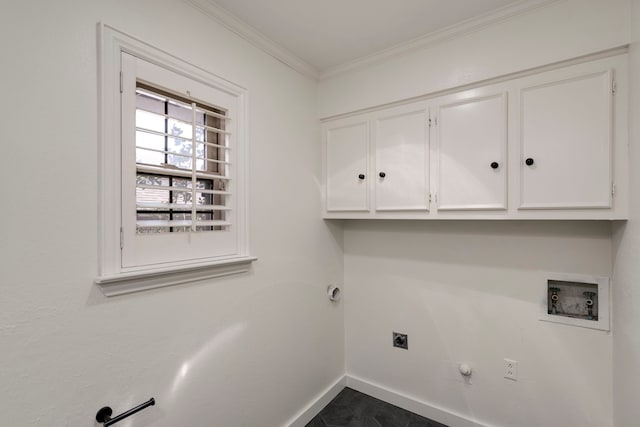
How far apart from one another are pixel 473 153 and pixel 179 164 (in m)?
1.55

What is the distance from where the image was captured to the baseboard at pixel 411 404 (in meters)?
1.94

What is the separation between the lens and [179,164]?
137 cm

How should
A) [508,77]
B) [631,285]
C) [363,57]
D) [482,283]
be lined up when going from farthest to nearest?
[363,57] < [482,283] < [508,77] < [631,285]

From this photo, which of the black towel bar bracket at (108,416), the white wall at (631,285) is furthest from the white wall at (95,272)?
the white wall at (631,285)

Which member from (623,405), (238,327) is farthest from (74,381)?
(623,405)

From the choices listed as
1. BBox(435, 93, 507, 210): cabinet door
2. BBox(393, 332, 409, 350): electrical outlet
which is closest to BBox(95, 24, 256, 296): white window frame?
BBox(435, 93, 507, 210): cabinet door

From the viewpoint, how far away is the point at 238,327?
161cm

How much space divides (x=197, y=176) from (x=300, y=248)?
890 millimetres

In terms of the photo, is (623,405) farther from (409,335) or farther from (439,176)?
(439,176)

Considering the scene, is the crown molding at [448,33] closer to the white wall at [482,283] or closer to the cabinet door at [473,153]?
the white wall at [482,283]

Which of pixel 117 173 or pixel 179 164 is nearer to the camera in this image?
pixel 117 173

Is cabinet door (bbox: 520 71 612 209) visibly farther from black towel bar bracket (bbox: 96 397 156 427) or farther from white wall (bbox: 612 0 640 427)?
black towel bar bracket (bbox: 96 397 156 427)

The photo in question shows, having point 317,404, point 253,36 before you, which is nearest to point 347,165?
point 253,36

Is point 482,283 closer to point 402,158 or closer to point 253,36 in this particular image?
point 402,158
